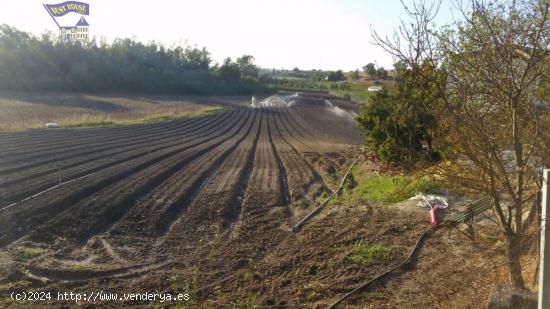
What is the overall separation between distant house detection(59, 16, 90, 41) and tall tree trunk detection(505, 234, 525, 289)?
65541 mm

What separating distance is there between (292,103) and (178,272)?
5677cm

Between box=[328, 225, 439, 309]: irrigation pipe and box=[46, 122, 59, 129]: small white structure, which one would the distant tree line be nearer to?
box=[46, 122, 59, 129]: small white structure

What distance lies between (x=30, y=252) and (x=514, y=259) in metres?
7.35

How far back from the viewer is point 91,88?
6631cm

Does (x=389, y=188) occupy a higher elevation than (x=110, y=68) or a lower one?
lower

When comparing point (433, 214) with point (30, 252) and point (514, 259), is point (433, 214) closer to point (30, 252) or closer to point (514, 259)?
point (514, 259)

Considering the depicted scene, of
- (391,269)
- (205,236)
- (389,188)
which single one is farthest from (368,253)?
(389,188)

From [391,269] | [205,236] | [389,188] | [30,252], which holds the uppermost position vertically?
[389,188]

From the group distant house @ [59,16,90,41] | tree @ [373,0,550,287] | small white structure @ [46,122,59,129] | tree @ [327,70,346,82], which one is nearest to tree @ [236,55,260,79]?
tree @ [327,70,346,82]

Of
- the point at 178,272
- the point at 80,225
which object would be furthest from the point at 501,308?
Result: the point at 80,225

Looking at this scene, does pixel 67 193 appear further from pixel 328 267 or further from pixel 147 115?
pixel 147 115

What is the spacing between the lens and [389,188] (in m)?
13.8

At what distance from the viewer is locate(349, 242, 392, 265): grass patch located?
8763mm

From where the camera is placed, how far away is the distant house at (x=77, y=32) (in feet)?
210
